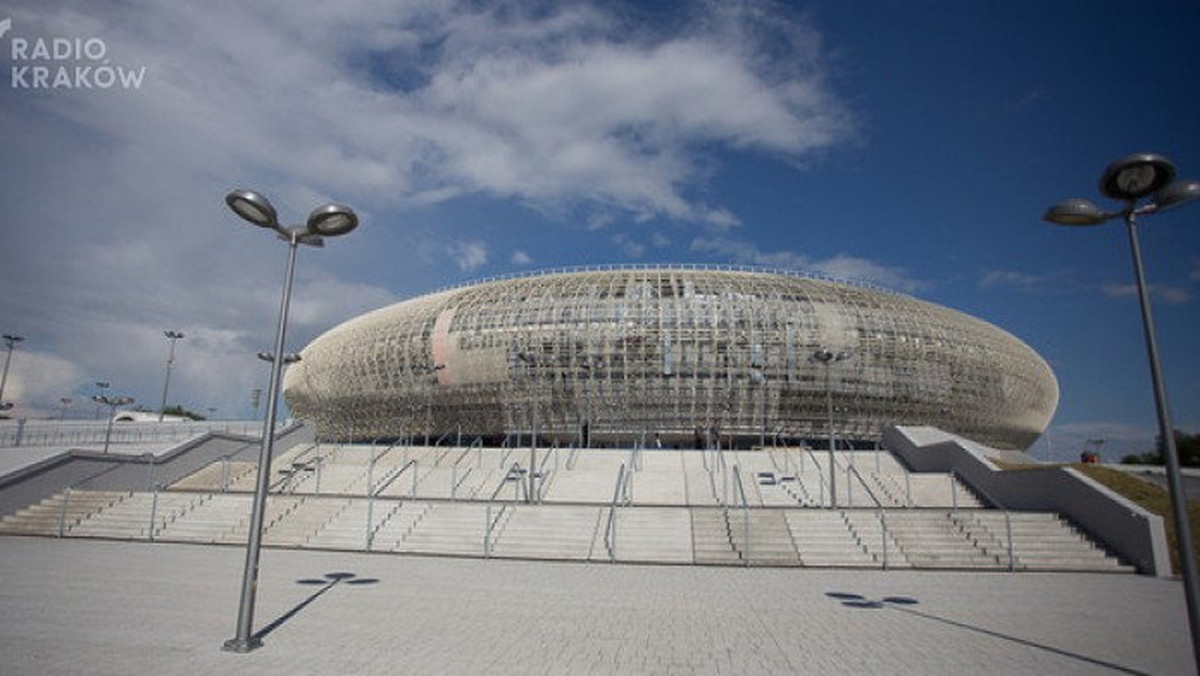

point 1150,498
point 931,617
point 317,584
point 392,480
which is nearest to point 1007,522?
point 1150,498

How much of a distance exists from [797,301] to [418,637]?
41.4 m

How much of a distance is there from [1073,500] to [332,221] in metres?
18.5

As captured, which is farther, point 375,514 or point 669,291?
point 669,291

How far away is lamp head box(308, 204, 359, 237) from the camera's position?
8.09 m

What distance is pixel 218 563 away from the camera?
552 inches

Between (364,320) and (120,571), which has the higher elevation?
(364,320)

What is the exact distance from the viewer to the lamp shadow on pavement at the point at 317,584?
8.37 m

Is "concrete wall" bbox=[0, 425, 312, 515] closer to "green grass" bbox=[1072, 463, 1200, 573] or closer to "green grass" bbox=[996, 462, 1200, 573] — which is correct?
"green grass" bbox=[996, 462, 1200, 573]

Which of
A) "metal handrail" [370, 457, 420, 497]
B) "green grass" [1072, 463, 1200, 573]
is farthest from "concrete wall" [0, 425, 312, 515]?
"green grass" [1072, 463, 1200, 573]

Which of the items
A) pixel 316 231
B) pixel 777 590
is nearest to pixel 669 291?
pixel 777 590

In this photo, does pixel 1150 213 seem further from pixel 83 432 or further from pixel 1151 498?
pixel 83 432

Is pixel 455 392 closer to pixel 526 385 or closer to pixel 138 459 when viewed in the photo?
pixel 526 385

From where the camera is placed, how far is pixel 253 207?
25.6ft

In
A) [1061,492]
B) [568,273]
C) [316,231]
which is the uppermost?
[568,273]
